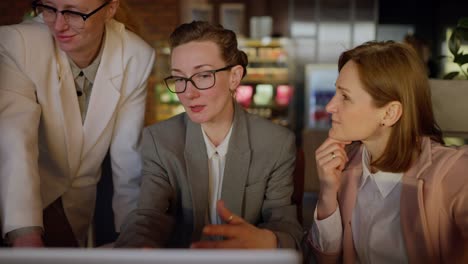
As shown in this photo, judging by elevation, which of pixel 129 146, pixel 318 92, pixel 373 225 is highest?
pixel 129 146

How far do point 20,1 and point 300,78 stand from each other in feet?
14.3

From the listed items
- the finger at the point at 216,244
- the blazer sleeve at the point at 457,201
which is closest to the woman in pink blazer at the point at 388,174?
the blazer sleeve at the point at 457,201

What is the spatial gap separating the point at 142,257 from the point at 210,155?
47.4 inches

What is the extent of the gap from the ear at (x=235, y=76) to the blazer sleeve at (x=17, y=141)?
2.03 ft

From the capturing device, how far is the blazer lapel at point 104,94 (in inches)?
76.3

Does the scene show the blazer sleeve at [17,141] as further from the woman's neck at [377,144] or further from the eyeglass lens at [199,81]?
the woman's neck at [377,144]

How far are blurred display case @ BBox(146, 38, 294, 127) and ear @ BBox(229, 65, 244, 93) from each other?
18.0 ft

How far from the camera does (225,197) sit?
1.76 metres

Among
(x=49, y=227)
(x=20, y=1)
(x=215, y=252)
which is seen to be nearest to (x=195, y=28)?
(x=49, y=227)

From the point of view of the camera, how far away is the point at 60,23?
5.60 ft

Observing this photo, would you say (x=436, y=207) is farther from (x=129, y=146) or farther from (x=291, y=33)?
(x=291, y=33)

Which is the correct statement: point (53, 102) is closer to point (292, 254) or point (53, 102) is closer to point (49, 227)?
point (49, 227)

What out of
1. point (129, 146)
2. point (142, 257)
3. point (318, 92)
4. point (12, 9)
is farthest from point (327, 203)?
point (12, 9)

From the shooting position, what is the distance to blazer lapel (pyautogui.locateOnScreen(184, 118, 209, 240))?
5.75 ft
